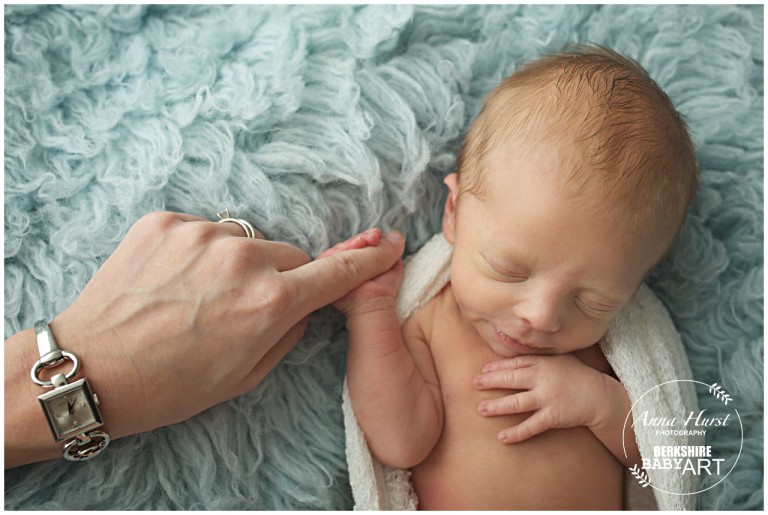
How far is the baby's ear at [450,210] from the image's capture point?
1.18m

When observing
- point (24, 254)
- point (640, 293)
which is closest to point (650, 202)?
point (640, 293)

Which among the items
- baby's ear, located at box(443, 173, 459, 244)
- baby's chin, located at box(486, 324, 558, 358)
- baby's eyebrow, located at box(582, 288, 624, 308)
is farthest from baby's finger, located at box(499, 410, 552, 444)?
baby's ear, located at box(443, 173, 459, 244)

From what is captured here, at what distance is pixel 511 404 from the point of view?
3.74 ft

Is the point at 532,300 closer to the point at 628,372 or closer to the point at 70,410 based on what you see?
the point at 628,372

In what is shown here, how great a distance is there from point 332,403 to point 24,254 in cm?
56

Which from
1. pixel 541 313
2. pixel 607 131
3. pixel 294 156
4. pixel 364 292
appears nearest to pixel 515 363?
pixel 541 313

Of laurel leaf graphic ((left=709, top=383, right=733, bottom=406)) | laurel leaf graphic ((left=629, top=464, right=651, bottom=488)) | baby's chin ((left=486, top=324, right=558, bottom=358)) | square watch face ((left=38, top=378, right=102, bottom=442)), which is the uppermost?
square watch face ((left=38, top=378, right=102, bottom=442))

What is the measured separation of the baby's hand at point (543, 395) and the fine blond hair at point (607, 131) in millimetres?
281

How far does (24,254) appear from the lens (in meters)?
1.10

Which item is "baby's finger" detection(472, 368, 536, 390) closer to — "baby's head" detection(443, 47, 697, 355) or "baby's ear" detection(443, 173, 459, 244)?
"baby's head" detection(443, 47, 697, 355)

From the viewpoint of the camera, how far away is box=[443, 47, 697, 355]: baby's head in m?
1.01

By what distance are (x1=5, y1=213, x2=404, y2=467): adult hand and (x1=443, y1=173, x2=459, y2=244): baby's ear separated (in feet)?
0.81

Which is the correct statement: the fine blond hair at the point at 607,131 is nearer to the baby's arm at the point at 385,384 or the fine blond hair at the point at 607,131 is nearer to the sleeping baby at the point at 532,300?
the sleeping baby at the point at 532,300

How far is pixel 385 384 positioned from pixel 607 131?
20.7 inches
